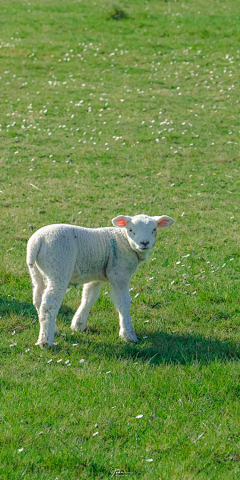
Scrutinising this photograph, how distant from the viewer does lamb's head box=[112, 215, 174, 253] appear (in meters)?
5.98

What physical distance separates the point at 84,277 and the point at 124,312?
24.1 inches

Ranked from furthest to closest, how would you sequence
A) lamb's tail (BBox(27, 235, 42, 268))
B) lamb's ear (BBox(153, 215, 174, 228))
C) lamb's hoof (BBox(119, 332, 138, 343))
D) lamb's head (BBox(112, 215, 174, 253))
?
lamb's ear (BBox(153, 215, 174, 228)), lamb's hoof (BBox(119, 332, 138, 343)), lamb's head (BBox(112, 215, 174, 253)), lamb's tail (BBox(27, 235, 42, 268))

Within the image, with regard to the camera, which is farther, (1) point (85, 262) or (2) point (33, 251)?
(1) point (85, 262)

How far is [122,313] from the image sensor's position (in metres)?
6.11

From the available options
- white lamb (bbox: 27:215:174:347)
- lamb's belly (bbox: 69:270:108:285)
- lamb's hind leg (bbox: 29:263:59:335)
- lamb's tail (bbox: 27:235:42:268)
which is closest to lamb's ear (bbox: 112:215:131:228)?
white lamb (bbox: 27:215:174:347)

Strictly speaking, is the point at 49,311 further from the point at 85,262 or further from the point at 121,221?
the point at 121,221

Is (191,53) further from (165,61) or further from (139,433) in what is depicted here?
(139,433)

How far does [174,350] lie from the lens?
584 centimetres

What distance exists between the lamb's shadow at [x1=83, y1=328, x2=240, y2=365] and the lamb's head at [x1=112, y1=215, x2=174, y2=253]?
1.07 metres

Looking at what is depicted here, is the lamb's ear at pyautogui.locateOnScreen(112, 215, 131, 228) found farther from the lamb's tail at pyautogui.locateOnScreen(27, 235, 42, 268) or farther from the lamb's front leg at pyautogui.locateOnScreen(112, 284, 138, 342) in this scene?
the lamb's tail at pyautogui.locateOnScreen(27, 235, 42, 268)

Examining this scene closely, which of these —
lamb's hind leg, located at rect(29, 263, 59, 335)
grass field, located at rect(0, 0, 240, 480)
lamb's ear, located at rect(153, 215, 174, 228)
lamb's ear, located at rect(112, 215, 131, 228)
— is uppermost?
lamb's ear, located at rect(112, 215, 131, 228)

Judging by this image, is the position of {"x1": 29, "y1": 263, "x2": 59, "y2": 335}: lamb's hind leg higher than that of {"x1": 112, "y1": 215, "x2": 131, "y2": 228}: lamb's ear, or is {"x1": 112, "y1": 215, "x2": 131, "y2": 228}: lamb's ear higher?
{"x1": 112, "y1": 215, "x2": 131, "y2": 228}: lamb's ear

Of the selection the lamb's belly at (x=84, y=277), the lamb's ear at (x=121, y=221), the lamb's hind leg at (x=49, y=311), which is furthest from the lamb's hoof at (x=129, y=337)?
the lamb's ear at (x=121, y=221)

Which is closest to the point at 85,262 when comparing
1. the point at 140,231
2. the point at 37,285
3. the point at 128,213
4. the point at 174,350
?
the point at 37,285
